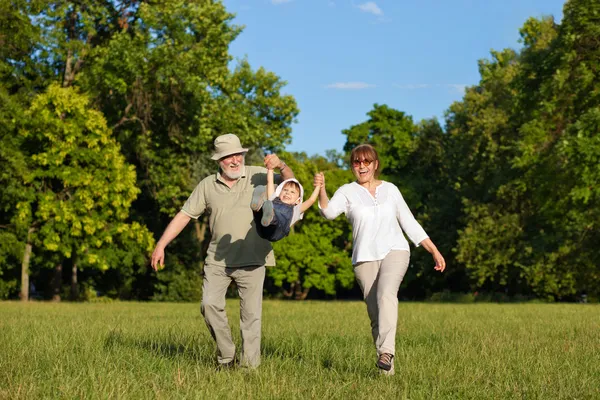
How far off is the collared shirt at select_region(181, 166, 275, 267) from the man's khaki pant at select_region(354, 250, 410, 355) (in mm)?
978

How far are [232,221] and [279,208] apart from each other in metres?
1.49

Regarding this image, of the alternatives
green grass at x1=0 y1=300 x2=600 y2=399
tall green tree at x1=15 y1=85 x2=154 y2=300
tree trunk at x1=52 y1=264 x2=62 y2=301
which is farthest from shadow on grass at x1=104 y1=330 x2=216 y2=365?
tree trunk at x1=52 y1=264 x2=62 y2=301

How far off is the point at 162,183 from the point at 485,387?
31.4m

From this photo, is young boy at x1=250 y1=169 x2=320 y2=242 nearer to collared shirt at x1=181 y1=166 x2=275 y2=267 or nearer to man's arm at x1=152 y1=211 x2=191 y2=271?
collared shirt at x1=181 y1=166 x2=275 y2=267

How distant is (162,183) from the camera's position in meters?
37.5

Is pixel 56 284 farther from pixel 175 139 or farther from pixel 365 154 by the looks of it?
pixel 365 154

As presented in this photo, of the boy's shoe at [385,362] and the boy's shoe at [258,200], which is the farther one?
the boy's shoe at [385,362]

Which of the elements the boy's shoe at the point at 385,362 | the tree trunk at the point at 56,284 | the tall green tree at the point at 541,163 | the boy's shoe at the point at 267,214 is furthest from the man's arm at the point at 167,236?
the tree trunk at the point at 56,284

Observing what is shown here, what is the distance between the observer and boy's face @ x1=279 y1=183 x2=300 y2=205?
275 inches

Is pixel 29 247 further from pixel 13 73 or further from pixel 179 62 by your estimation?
pixel 179 62

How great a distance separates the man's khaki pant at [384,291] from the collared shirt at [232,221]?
0.98m

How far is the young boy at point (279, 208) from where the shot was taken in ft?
22.5

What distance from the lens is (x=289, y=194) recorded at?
6980 mm

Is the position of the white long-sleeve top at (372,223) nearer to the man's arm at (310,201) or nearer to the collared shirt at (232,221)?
the man's arm at (310,201)
